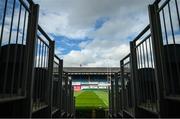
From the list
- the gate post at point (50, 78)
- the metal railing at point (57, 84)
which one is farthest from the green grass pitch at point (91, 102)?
the gate post at point (50, 78)

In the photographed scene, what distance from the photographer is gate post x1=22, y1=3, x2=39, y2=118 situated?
2326mm

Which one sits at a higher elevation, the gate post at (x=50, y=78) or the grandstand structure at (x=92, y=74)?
the grandstand structure at (x=92, y=74)

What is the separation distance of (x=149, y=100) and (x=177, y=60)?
1133 mm

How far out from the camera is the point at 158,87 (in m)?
2.47

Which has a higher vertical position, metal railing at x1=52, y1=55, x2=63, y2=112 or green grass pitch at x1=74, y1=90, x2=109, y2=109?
metal railing at x1=52, y1=55, x2=63, y2=112

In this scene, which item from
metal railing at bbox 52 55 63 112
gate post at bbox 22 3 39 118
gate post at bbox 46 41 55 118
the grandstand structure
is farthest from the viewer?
the grandstand structure

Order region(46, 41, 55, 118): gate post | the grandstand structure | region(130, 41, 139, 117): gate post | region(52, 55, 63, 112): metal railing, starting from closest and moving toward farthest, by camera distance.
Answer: region(46, 41, 55, 118): gate post
region(130, 41, 139, 117): gate post
region(52, 55, 63, 112): metal railing
the grandstand structure

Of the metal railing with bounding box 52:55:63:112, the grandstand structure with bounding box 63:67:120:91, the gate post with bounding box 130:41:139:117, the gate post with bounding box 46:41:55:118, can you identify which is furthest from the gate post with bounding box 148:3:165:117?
the grandstand structure with bounding box 63:67:120:91

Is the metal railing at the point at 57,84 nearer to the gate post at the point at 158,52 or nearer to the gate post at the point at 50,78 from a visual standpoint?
the gate post at the point at 50,78

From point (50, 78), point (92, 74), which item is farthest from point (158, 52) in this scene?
point (92, 74)

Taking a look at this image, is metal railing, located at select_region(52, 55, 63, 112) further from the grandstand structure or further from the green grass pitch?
the grandstand structure

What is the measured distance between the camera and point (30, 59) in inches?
96.7

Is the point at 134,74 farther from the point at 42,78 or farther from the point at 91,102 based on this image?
the point at 91,102

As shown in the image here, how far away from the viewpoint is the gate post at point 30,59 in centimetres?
233
